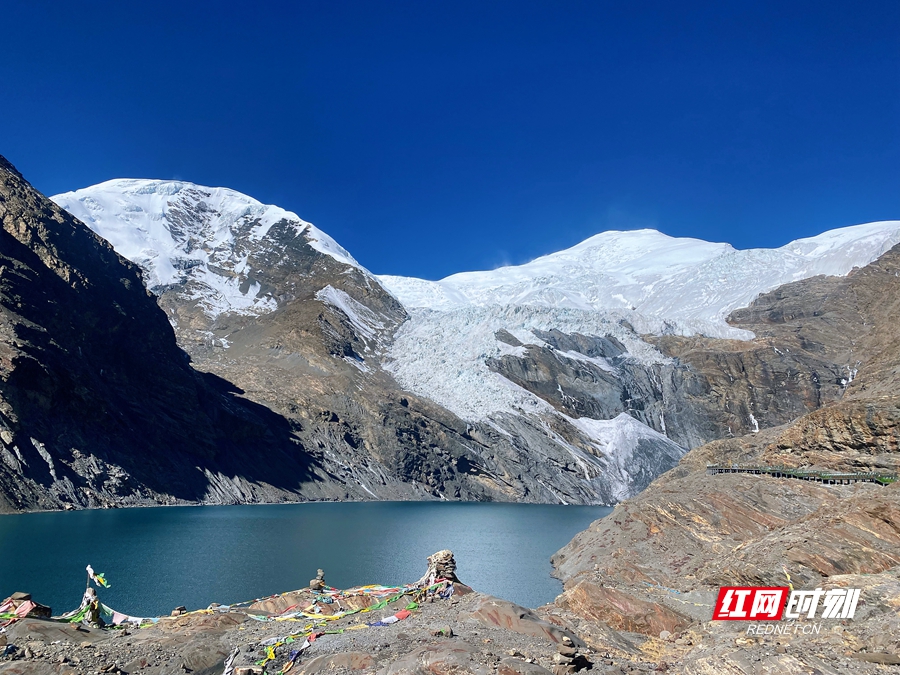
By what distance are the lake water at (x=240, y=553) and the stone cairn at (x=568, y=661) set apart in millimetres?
23675

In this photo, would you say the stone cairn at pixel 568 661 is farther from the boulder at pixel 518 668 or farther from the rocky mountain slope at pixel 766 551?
the rocky mountain slope at pixel 766 551

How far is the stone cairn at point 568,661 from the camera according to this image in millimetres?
18953

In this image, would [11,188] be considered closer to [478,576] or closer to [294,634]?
[478,576]

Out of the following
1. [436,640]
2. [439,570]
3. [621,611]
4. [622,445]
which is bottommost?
[622,445]

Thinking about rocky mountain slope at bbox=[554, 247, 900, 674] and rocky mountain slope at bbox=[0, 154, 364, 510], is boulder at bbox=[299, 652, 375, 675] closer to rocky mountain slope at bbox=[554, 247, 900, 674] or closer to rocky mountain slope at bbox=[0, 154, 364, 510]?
rocky mountain slope at bbox=[554, 247, 900, 674]

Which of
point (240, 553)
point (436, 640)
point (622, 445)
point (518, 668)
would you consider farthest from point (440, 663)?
point (622, 445)

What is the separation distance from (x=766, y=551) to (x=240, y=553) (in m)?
41.4

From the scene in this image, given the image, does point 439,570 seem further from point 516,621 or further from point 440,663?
point 440,663

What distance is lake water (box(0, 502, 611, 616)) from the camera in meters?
41.8

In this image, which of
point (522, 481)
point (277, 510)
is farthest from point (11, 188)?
point (522, 481)

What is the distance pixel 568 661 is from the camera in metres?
19.3

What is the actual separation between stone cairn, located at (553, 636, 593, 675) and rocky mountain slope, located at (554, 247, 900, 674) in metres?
2.85

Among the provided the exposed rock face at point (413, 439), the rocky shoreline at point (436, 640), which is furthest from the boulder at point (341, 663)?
the exposed rock face at point (413, 439)

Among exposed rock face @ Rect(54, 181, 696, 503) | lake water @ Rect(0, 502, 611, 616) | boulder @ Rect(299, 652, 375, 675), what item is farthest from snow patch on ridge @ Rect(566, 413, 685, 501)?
boulder @ Rect(299, 652, 375, 675)
